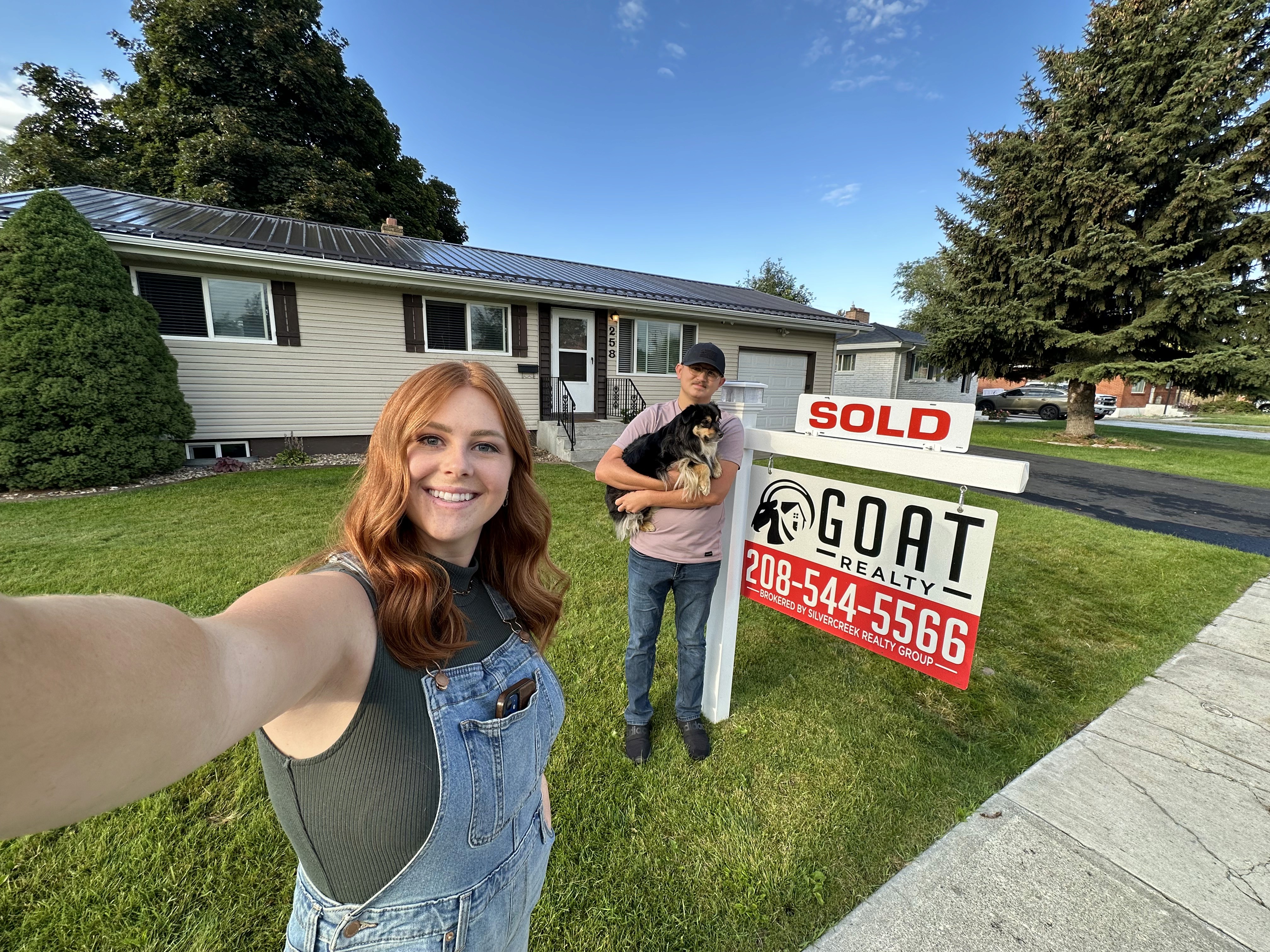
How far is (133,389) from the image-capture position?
6.31m

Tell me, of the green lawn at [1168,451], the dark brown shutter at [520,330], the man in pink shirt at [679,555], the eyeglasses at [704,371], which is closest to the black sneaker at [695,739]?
the man in pink shirt at [679,555]

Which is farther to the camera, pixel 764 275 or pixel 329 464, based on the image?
pixel 764 275

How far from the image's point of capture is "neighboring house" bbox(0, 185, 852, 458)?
306 inches

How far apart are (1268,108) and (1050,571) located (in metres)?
13.6

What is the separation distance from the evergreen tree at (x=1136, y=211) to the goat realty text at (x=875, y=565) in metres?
14.0

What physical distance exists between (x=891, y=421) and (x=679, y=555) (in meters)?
1.00

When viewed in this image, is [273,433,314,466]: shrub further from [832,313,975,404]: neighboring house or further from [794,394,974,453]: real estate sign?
[832,313,975,404]: neighboring house

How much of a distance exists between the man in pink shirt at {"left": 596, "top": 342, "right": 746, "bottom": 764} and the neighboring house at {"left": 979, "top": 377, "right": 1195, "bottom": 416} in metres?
32.6

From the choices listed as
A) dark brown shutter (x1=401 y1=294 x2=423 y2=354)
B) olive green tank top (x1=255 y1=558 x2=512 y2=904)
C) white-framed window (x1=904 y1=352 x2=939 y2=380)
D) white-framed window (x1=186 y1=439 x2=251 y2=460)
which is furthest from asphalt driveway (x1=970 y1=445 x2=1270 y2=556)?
white-framed window (x1=904 y1=352 x2=939 y2=380)

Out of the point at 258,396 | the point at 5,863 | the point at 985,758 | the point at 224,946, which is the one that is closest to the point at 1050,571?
the point at 985,758

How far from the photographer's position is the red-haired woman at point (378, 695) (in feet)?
1.50

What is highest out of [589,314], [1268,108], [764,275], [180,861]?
[764,275]

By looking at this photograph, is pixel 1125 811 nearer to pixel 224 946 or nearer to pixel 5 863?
pixel 224 946

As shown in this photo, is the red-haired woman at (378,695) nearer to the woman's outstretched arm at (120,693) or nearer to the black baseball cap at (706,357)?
the woman's outstretched arm at (120,693)
